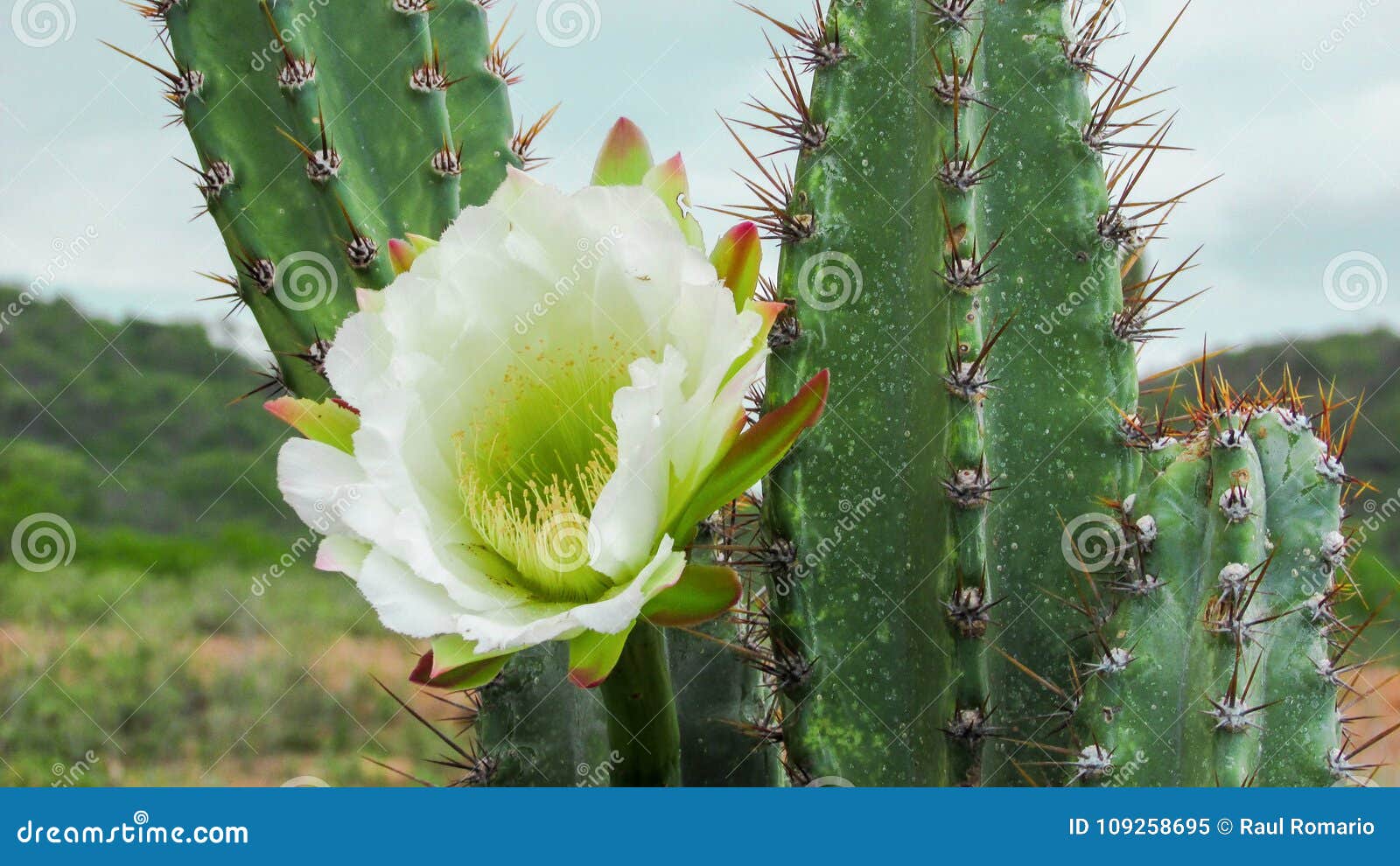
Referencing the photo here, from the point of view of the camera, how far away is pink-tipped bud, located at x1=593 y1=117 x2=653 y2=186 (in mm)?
710

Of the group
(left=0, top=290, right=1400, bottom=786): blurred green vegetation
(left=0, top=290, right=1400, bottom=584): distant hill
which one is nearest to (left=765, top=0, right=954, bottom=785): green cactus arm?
(left=0, top=290, right=1400, bottom=786): blurred green vegetation

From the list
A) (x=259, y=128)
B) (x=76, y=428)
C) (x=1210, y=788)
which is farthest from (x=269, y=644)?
(x=1210, y=788)

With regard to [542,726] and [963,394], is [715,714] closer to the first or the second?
[542,726]

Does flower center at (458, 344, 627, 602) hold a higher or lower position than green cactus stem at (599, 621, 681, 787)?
higher

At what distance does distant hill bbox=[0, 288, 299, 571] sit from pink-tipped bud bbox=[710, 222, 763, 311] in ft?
23.2

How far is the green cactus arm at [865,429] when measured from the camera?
2.68ft

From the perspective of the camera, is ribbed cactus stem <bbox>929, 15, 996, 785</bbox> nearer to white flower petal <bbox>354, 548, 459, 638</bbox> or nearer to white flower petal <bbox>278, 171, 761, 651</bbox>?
white flower petal <bbox>278, 171, 761, 651</bbox>

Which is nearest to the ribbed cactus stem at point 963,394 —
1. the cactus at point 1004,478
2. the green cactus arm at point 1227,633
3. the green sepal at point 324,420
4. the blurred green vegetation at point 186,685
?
the cactus at point 1004,478

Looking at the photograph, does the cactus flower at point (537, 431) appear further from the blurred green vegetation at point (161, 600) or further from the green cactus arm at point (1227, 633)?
the blurred green vegetation at point (161, 600)

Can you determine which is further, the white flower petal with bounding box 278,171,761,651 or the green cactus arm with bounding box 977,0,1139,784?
the green cactus arm with bounding box 977,0,1139,784

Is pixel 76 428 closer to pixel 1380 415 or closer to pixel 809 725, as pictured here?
pixel 809 725

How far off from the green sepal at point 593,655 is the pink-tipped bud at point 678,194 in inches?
8.8

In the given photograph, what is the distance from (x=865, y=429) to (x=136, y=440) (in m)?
7.70

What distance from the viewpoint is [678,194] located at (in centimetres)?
68
